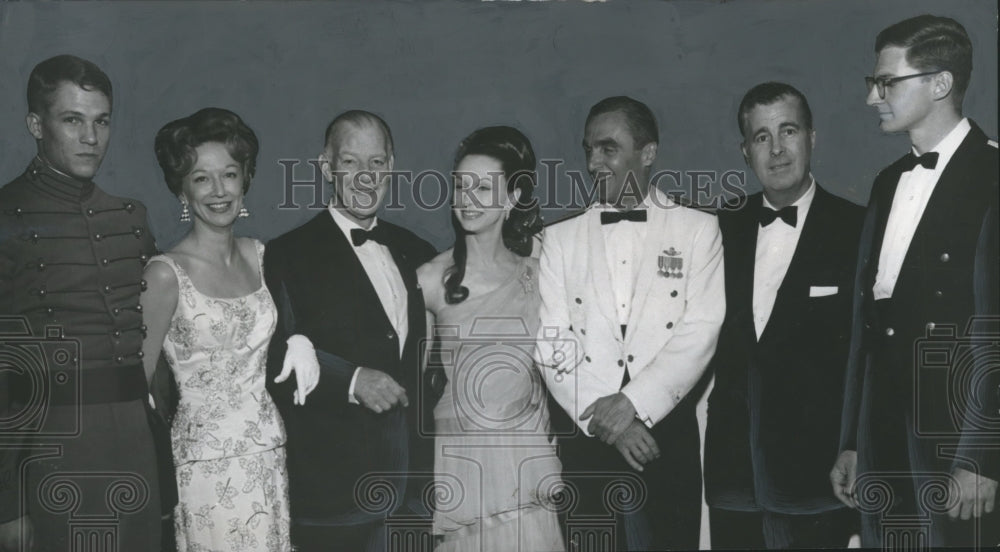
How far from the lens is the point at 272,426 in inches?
208

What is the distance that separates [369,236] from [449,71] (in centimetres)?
92

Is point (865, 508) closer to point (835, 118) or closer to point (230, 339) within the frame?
point (835, 118)

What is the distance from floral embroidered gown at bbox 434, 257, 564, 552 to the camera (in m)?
5.36

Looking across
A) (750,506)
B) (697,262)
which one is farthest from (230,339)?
(750,506)

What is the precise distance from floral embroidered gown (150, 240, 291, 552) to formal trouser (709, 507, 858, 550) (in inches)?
86.8

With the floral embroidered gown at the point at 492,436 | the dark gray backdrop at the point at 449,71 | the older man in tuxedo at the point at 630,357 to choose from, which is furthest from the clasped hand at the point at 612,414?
the dark gray backdrop at the point at 449,71

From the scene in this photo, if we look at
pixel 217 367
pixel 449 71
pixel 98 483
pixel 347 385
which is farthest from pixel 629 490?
pixel 98 483

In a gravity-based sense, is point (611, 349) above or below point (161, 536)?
above

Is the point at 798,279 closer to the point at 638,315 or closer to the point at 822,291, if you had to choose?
the point at 822,291

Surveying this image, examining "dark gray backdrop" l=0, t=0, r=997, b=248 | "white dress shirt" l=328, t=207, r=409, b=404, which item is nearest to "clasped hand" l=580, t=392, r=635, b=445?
"white dress shirt" l=328, t=207, r=409, b=404

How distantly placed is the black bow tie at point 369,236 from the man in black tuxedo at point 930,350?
2.35 meters

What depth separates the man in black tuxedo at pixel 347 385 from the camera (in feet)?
17.5

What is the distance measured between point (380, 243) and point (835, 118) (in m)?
2.37

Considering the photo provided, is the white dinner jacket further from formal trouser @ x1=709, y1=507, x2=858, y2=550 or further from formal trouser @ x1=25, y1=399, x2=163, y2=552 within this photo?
formal trouser @ x1=25, y1=399, x2=163, y2=552
